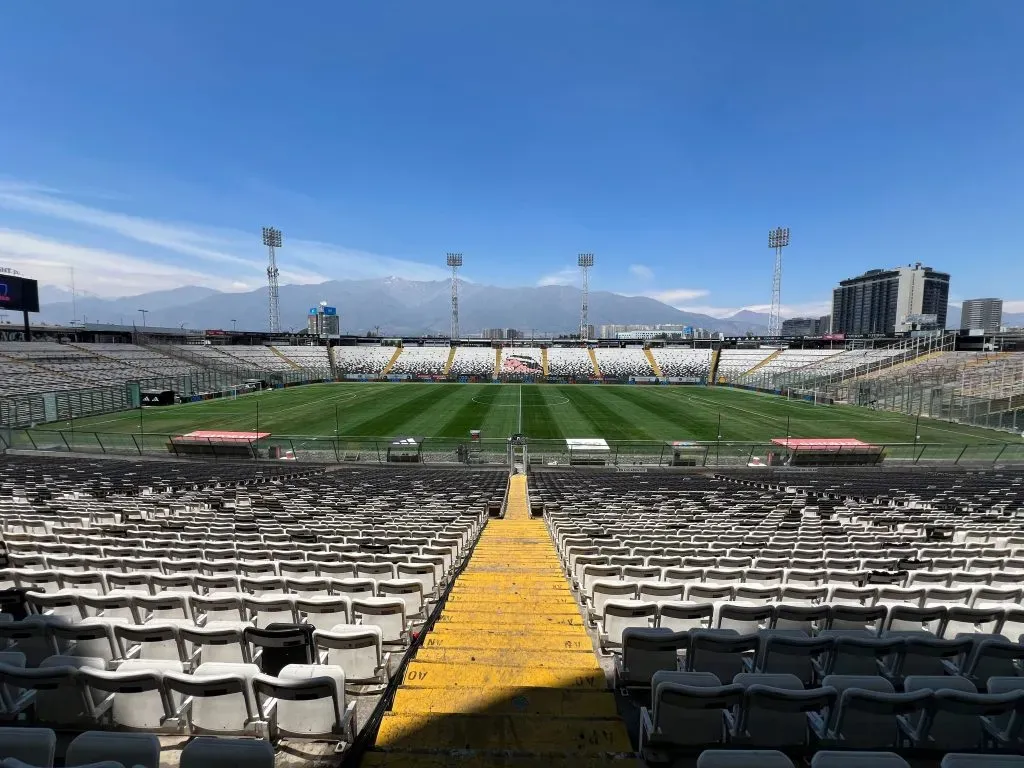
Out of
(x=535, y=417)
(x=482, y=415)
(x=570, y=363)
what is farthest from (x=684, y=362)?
(x=482, y=415)

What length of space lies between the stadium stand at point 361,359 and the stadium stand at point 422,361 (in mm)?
2840

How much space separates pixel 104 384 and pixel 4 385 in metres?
9.41

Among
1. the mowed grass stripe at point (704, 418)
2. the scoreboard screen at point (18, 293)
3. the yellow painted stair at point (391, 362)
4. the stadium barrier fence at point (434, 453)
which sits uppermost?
the scoreboard screen at point (18, 293)

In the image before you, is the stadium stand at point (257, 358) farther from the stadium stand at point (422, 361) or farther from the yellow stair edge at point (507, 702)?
the yellow stair edge at point (507, 702)

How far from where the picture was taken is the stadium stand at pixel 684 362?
92562 mm

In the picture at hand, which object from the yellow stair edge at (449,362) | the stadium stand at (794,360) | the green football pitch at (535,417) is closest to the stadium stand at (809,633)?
the green football pitch at (535,417)

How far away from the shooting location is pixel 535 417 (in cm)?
4622

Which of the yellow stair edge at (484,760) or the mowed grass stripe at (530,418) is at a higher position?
the yellow stair edge at (484,760)

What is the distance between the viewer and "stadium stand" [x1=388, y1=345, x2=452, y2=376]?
308ft

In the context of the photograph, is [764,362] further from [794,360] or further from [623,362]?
[623,362]

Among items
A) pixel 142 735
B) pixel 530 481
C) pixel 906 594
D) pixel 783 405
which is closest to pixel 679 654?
pixel 906 594

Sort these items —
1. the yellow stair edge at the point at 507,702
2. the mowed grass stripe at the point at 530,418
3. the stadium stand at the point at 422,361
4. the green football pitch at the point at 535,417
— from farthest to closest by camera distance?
the stadium stand at the point at 422,361 < the green football pitch at the point at 535,417 < the mowed grass stripe at the point at 530,418 < the yellow stair edge at the point at 507,702

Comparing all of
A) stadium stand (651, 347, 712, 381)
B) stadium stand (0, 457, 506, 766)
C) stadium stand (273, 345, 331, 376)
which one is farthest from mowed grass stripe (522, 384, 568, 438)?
stadium stand (273, 345, 331, 376)

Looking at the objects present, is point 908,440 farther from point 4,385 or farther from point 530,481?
point 4,385
